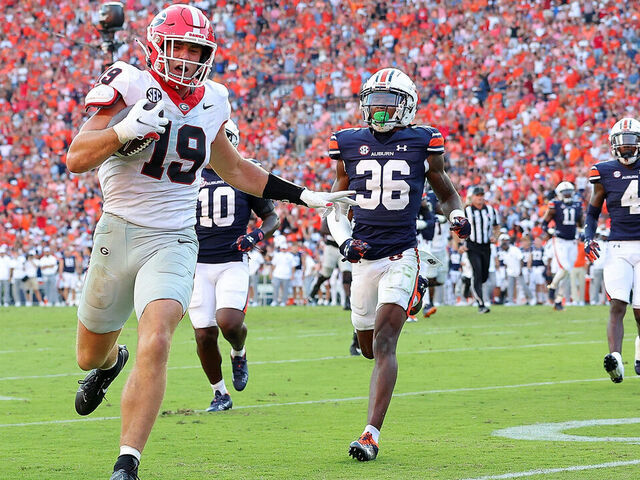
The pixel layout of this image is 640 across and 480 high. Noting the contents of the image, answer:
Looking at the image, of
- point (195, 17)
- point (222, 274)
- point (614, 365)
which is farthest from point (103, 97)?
point (614, 365)

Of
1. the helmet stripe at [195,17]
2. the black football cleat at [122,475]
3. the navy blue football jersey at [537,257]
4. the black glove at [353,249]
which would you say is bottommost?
the black football cleat at [122,475]

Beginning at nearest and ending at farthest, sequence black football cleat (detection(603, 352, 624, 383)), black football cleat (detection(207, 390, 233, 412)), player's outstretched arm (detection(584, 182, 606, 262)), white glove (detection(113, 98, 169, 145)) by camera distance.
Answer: white glove (detection(113, 98, 169, 145)) < black football cleat (detection(207, 390, 233, 412)) < black football cleat (detection(603, 352, 624, 383)) < player's outstretched arm (detection(584, 182, 606, 262))

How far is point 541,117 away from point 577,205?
748 centimetres

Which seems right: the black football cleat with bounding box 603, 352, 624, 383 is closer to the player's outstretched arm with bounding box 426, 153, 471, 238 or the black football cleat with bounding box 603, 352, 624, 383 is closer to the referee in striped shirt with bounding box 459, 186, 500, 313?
the player's outstretched arm with bounding box 426, 153, 471, 238

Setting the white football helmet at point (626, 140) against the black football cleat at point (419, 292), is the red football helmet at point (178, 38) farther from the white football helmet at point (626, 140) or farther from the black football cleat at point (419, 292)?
the white football helmet at point (626, 140)

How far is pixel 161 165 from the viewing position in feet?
15.9

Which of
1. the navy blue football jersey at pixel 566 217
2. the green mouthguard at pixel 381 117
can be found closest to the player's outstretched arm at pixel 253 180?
the green mouthguard at pixel 381 117

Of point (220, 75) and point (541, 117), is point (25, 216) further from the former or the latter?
point (541, 117)

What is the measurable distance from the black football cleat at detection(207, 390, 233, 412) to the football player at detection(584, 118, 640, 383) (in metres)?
3.04

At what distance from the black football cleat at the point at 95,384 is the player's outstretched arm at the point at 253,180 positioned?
114cm

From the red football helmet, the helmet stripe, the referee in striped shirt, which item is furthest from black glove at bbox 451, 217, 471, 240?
the referee in striped shirt

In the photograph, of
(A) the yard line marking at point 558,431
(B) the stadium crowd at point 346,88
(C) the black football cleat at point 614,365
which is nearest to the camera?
(A) the yard line marking at point 558,431

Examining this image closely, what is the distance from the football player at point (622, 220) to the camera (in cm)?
884

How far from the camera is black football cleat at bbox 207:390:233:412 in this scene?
763cm
